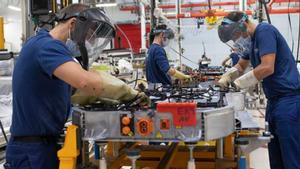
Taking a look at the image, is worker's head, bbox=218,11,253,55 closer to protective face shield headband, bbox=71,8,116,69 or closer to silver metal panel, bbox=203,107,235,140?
protective face shield headband, bbox=71,8,116,69

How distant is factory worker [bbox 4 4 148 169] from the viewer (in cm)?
190

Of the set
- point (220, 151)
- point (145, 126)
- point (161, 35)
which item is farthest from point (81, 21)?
point (161, 35)

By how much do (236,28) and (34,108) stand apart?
1662 mm

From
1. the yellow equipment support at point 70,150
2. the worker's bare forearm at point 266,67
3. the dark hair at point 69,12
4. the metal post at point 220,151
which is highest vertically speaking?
the dark hair at point 69,12

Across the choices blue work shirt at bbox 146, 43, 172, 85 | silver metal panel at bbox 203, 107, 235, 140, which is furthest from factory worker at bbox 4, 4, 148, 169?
blue work shirt at bbox 146, 43, 172, 85

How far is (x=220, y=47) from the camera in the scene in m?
13.7

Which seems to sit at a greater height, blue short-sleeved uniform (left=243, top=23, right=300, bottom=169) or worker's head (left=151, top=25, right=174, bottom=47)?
worker's head (left=151, top=25, right=174, bottom=47)

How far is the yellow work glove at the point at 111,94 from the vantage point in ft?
6.17

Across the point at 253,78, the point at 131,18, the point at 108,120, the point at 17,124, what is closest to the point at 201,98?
the point at 108,120

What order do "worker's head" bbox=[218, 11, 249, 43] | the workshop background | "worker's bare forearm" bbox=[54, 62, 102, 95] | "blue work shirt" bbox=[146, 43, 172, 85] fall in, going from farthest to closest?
the workshop background → "blue work shirt" bbox=[146, 43, 172, 85] → "worker's head" bbox=[218, 11, 249, 43] → "worker's bare forearm" bbox=[54, 62, 102, 95]

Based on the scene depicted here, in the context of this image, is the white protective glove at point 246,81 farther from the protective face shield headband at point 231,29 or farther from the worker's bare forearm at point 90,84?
the worker's bare forearm at point 90,84

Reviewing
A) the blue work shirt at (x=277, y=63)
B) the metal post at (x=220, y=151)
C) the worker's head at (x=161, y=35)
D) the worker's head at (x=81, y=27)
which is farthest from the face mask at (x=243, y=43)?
the worker's head at (x=161, y=35)

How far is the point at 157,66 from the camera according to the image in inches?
195

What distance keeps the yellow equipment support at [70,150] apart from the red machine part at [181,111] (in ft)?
1.40
